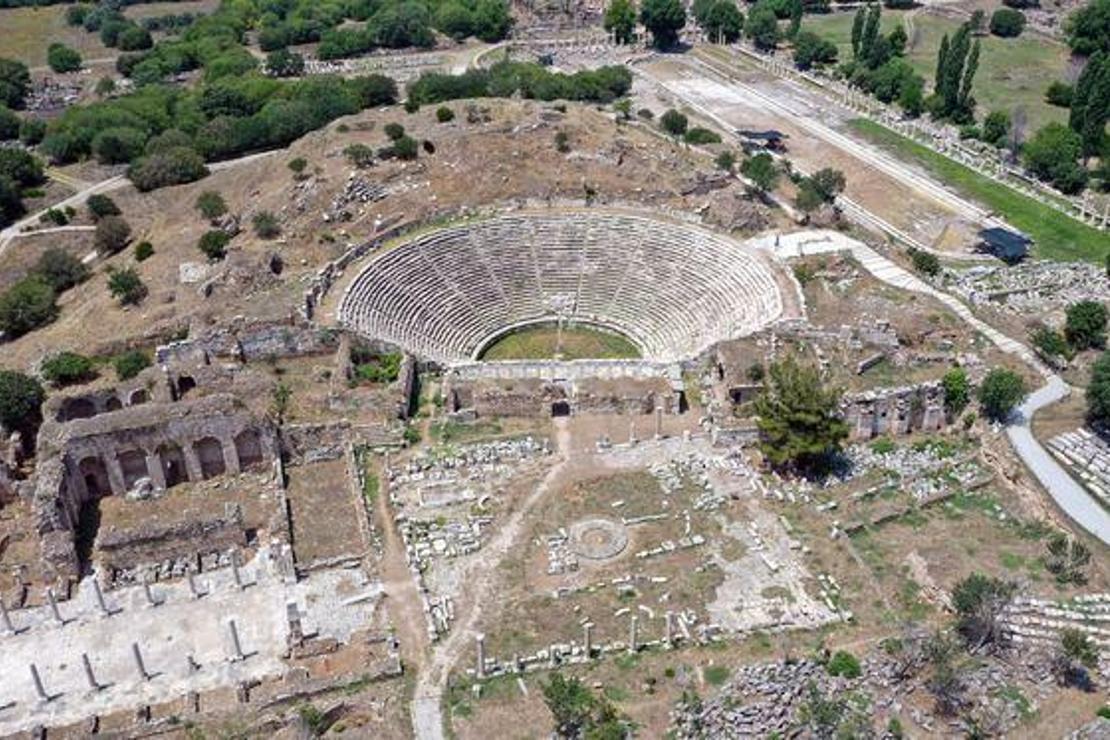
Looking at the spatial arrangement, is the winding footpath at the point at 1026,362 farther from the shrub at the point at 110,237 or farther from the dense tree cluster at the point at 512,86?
the shrub at the point at 110,237

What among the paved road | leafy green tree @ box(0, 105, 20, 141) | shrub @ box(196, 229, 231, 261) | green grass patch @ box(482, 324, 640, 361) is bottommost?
leafy green tree @ box(0, 105, 20, 141)

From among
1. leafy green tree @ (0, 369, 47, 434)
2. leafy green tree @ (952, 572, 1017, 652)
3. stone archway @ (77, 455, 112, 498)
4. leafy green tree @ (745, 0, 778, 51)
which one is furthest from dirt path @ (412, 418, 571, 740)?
leafy green tree @ (745, 0, 778, 51)

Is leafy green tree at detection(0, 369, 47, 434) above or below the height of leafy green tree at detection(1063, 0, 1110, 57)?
below

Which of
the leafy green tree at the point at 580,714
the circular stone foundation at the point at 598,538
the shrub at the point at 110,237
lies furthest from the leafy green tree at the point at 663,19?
the leafy green tree at the point at 580,714

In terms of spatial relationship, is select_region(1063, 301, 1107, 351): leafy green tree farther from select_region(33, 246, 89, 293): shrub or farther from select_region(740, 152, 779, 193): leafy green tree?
select_region(33, 246, 89, 293): shrub

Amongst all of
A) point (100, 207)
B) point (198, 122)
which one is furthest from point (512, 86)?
point (100, 207)

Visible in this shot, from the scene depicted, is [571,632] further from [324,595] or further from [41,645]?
[41,645]

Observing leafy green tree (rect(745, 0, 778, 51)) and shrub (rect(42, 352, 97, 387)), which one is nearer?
shrub (rect(42, 352, 97, 387))

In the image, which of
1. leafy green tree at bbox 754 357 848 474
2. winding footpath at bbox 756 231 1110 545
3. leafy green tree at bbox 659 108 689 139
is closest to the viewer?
winding footpath at bbox 756 231 1110 545
